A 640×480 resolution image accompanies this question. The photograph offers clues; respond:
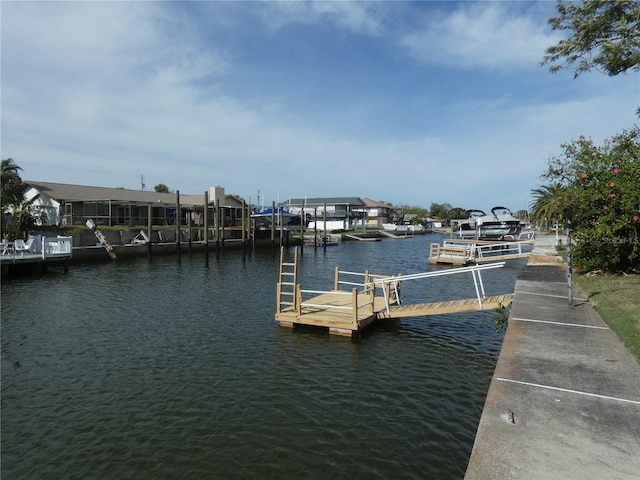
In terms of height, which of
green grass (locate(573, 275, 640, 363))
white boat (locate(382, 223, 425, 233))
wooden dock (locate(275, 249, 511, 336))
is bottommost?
wooden dock (locate(275, 249, 511, 336))

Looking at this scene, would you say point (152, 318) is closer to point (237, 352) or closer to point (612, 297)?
point (237, 352)

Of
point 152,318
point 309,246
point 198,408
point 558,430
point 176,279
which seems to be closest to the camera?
point 558,430

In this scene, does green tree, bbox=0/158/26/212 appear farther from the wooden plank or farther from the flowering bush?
the flowering bush

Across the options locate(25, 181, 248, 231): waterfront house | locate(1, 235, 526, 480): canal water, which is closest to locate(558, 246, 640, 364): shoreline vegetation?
locate(1, 235, 526, 480): canal water

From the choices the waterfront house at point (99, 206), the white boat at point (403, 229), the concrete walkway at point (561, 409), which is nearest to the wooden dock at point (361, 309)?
the concrete walkway at point (561, 409)

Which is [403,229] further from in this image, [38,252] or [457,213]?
[38,252]

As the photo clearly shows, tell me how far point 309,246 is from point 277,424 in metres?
54.5

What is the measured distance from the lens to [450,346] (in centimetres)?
1313

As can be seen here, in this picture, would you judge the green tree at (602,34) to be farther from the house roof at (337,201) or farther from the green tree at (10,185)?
the house roof at (337,201)

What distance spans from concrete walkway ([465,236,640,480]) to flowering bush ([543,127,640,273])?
8052mm

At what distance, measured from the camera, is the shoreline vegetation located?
8.86 metres

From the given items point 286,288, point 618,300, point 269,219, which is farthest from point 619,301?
point 269,219

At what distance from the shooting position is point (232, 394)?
32.3 ft

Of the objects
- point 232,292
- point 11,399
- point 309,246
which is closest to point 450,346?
point 11,399
